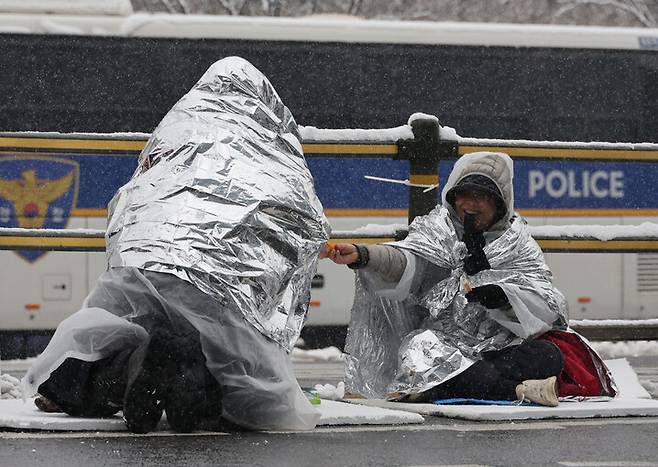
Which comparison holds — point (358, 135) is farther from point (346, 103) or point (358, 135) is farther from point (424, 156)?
point (346, 103)

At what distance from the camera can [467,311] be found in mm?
6594

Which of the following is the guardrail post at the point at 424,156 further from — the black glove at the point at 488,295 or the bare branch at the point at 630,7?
the bare branch at the point at 630,7

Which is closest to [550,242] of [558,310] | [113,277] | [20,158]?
[558,310]

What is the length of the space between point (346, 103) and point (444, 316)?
6.80 metres

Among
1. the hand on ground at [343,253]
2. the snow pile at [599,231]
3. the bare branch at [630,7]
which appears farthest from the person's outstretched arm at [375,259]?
the bare branch at [630,7]

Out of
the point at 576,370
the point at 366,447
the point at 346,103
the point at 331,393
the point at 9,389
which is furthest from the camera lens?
the point at 346,103

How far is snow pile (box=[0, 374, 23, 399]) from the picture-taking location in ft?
21.7

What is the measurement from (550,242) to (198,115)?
411 cm

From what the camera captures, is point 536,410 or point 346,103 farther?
point 346,103

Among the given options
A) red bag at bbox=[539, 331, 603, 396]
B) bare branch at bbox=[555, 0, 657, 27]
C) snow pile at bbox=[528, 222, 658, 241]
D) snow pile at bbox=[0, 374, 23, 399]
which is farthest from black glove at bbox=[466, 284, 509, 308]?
bare branch at bbox=[555, 0, 657, 27]

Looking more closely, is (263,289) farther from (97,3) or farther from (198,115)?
(97,3)

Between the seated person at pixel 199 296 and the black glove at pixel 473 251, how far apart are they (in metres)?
1.12

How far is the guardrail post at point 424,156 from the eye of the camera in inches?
350

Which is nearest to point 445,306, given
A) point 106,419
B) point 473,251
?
point 473,251
